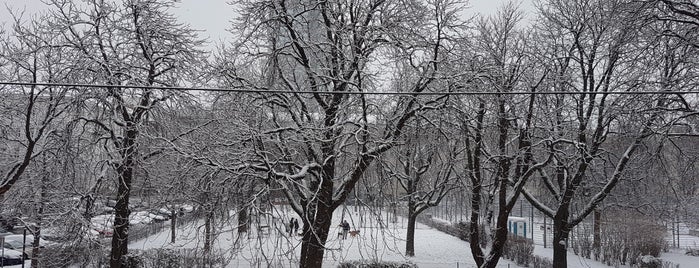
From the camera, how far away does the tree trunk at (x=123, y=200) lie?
12672 mm

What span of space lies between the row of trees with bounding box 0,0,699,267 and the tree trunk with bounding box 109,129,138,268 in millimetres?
57

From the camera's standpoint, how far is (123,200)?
1334cm

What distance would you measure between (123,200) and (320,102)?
5719 mm

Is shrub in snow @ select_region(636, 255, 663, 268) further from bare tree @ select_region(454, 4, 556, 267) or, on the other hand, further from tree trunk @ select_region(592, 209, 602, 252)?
bare tree @ select_region(454, 4, 556, 267)

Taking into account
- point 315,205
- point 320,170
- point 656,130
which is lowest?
point 315,205

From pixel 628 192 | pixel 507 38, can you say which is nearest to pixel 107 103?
pixel 507 38

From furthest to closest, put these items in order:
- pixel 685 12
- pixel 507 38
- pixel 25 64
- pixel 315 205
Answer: pixel 507 38 < pixel 25 64 < pixel 315 205 < pixel 685 12

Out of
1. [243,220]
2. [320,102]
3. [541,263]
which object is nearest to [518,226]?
[541,263]

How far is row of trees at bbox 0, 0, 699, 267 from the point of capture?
34.9 ft

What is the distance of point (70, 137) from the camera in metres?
12.0

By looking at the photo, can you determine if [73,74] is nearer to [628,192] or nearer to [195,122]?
[195,122]

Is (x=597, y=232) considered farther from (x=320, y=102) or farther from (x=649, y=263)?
(x=320, y=102)

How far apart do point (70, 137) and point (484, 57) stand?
9.77 meters

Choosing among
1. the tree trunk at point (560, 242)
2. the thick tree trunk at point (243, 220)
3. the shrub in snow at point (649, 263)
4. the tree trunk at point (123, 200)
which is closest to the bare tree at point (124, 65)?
the tree trunk at point (123, 200)
